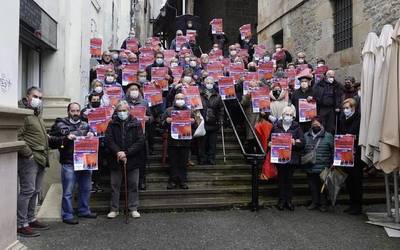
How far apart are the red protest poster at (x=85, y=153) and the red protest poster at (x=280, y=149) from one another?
2903 millimetres

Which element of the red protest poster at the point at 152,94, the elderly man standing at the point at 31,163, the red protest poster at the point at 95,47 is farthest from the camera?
the red protest poster at the point at 95,47

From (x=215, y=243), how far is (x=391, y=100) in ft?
9.69

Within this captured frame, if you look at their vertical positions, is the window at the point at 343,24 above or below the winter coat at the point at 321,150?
above

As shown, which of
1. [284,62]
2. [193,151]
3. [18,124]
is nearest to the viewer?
[18,124]

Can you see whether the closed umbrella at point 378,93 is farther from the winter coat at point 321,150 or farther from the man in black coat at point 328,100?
the man in black coat at point 328,100

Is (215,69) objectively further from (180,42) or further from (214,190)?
(214,190)

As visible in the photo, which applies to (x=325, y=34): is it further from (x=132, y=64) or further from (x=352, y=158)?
(x=352, y=158)

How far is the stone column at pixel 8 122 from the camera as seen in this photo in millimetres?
4773

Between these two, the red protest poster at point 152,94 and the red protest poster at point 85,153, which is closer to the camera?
the red protest poster at point 85,153

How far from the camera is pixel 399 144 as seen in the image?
612 centimetres

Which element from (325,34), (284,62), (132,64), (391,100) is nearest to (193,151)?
(132,64)

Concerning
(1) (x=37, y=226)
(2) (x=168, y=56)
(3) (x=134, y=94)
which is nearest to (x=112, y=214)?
(1) (x=37, y=226)

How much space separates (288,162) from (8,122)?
4.68 metres

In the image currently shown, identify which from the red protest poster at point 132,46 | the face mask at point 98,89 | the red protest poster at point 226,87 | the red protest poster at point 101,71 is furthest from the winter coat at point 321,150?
the red protest poster at point 132,46
